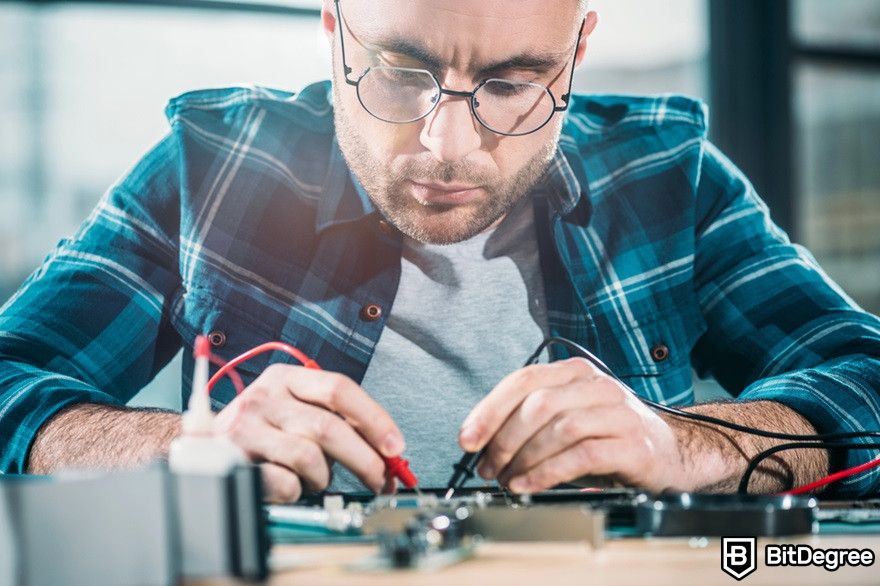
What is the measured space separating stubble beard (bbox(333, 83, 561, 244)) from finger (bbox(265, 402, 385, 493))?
2.02 ft

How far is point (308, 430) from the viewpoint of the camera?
0.88 m

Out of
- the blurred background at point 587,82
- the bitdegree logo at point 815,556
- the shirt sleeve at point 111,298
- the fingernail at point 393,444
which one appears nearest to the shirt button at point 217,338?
the shirt sleeve at point 111,298

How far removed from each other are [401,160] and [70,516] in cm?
96

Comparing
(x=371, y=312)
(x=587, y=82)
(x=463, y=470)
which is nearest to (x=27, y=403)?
(x=371, y=312)

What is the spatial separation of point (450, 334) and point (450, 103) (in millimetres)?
380

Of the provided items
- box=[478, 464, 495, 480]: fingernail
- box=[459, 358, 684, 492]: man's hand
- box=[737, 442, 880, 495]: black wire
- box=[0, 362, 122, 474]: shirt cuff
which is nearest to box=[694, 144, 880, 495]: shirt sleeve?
box=[737, 442, 880, 495]: black wire

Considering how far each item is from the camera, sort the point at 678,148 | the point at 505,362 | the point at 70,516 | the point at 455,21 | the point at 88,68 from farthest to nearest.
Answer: the point at 88,68 < the point at 678,148 < the point at 505,362 < the point at 455,21 < the point at 70,516

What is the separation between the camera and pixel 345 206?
1673mm

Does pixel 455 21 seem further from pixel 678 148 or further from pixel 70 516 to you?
pixel 70 516

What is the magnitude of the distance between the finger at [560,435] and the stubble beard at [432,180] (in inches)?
22.6

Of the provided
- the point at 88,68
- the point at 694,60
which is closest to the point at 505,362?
the point at 88,68

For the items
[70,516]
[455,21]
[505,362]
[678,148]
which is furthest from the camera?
[678,148]

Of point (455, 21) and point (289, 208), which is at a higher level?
point (455, 21)

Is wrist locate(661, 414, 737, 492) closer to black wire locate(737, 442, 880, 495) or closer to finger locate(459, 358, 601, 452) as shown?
black wire locate(737, 442, 880, 495)
